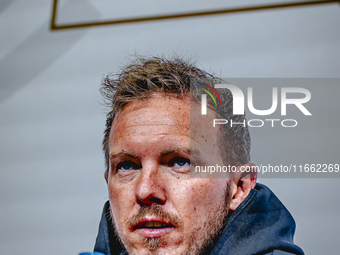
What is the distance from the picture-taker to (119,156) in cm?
110

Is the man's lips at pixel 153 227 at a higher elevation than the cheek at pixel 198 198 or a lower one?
lower

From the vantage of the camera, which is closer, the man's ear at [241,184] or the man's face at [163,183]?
the man's face at [163,183]

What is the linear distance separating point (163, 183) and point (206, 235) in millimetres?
202

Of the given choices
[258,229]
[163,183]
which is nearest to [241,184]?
[258,229]

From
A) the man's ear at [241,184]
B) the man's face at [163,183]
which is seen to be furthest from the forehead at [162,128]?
the man's ear at [241,184]

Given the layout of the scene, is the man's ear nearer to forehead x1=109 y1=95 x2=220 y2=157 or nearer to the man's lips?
forehead x1=109 y1=95 x2=220 y2=157

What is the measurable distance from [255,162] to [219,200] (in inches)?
10.3

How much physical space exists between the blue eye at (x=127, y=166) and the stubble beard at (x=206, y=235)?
220 millimetres

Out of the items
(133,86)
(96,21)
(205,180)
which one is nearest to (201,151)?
(205,180)

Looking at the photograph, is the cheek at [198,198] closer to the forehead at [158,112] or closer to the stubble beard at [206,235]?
the stubble beard at [206,235]

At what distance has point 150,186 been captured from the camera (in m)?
0.99

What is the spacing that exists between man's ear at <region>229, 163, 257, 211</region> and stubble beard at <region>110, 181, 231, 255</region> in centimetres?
2

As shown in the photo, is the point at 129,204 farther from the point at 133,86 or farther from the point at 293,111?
the point at 293,111

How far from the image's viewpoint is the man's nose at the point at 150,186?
982 mm
